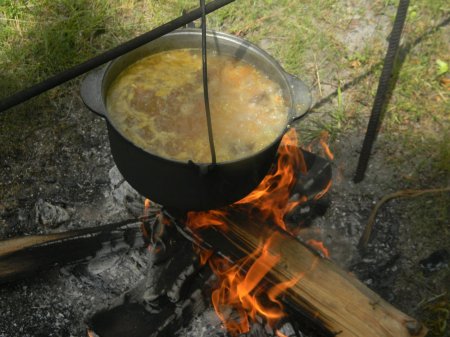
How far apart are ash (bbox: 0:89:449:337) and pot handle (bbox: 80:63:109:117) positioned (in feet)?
3.38

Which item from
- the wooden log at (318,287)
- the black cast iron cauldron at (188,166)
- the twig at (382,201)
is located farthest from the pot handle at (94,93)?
the twig at (382,201)

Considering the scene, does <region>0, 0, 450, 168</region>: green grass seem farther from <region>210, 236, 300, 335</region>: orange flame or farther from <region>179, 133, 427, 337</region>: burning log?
<region>210, 236, 300, 335</region>: orange flame

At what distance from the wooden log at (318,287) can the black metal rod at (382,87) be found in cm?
87

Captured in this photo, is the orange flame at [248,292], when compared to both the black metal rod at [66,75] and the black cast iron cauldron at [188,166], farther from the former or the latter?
the black metal rod at [66,75]

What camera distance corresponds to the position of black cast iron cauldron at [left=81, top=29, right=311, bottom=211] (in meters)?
2.13

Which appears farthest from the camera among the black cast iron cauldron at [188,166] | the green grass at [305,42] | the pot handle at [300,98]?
the green grass at [305,42]

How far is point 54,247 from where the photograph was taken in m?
2.91

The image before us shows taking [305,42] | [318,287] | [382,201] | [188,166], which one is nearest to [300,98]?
[188,166]

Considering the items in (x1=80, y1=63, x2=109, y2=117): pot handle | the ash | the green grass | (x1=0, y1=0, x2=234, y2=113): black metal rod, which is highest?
(x1=0, y1=0, x2=234, y2=113): black metal rod

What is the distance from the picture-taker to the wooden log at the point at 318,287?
256 centimetres

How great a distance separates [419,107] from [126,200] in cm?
229

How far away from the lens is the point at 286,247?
9.28 ft

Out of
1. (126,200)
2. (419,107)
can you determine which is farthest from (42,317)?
(419,107)

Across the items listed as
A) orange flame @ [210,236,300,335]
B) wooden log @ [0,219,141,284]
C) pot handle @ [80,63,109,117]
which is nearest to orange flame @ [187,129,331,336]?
orange flame @ [210,236,300,335]
